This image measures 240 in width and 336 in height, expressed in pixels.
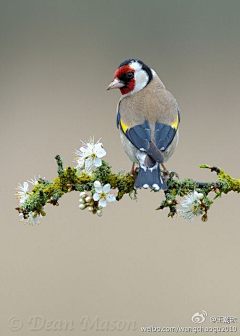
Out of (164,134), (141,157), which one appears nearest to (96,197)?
(141,157)

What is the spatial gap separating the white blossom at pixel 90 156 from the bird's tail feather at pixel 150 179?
0.73 feet

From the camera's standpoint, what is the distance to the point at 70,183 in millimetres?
2578

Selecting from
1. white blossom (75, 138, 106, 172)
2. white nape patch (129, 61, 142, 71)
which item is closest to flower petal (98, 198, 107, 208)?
white blossom (75, 138, 106, 172)

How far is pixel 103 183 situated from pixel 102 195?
0.15 metres

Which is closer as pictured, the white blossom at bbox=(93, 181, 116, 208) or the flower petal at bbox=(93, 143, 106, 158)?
the white blossom at bbox=(93, 181, 116, 208)

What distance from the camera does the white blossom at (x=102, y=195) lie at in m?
2.48

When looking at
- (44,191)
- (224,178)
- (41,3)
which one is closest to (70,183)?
(44,191)

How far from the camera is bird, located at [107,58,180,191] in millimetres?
3158

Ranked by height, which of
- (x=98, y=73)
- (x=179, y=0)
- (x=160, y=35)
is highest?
(x=179, y=0)

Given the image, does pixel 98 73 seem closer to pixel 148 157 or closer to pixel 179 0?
pixel 179 0

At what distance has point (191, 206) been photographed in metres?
2.63

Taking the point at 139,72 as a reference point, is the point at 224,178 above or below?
below

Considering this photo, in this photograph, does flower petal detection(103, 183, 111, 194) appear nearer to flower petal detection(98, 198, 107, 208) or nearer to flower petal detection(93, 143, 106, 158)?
flower petal detection(98, 198, 107, 208)

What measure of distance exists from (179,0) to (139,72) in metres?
3.21
